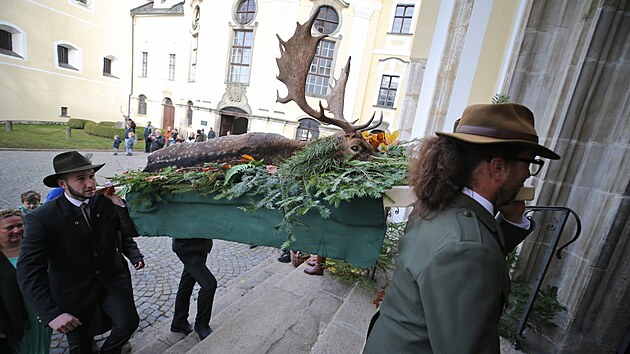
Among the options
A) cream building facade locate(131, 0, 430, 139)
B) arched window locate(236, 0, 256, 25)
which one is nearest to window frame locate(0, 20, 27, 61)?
cream building facade locate(131, 0, 430, 139)

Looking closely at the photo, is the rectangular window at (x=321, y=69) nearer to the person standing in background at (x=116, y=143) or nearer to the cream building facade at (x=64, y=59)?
the person standing in background at (x=116, y=143)

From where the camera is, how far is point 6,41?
62.8 ft

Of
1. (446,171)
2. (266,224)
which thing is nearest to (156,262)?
(266,224)

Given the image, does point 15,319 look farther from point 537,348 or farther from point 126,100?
point 126,100

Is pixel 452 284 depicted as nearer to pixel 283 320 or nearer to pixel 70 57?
pixel 283 320

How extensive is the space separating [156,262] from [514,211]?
5.49 m

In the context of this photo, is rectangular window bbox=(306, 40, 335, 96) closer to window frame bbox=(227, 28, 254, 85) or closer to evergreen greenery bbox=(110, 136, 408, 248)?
window frame bbox=(227, 28, 254, 85)

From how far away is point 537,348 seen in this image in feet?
8.87

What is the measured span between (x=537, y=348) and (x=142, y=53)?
33.9 m

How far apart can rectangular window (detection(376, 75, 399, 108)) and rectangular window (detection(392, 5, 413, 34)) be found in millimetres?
3039

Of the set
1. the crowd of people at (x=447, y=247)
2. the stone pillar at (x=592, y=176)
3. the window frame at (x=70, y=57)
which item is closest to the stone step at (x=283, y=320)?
the crowd of people at (x=447, y=247)

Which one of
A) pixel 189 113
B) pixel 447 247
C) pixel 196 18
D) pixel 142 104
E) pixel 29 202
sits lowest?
pixel 142 104

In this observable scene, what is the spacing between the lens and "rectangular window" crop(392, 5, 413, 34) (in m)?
18.6

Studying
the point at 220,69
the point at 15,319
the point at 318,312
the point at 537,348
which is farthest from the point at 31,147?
the point at 537,348
